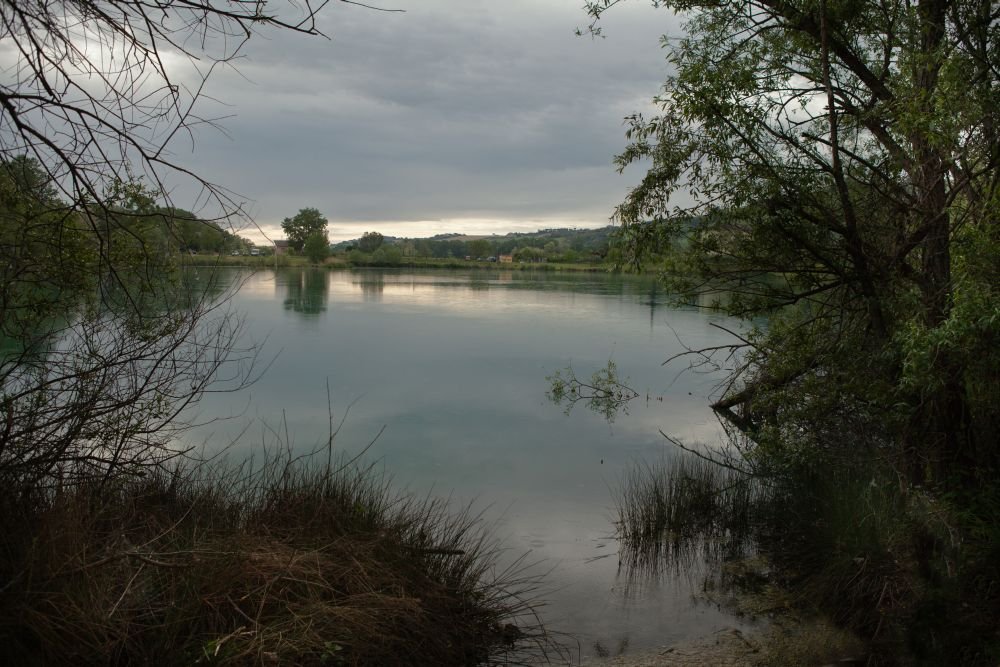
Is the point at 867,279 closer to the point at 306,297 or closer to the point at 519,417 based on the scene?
the point at 519,417

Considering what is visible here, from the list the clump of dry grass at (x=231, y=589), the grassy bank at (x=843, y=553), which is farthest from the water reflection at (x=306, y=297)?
the clump of dry grass at (x=231, y=589)

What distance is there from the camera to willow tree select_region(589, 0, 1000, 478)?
4895mm

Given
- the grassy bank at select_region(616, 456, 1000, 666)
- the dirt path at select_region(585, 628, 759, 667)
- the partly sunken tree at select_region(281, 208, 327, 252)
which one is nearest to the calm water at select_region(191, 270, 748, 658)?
the dirt path at select_region(585, 628, 759, 667)

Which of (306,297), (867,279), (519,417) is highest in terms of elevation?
(867,279)

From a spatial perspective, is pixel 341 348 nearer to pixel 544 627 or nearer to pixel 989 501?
pixel 544 627

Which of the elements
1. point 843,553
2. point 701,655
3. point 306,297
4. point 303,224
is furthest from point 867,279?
point 303,224

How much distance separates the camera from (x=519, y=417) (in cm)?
1342

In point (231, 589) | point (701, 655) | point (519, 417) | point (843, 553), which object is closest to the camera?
point (231, 589)

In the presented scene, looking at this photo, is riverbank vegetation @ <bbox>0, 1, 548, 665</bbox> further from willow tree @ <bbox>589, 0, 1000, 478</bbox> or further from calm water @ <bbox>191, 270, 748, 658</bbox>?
willow tree @ <bbox>589, 0, 1000, 478</bbox>

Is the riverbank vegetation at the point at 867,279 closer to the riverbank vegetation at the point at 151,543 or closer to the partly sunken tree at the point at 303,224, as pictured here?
the riverbank vegetation at the point at 151,543

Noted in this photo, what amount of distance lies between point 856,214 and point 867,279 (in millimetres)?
779

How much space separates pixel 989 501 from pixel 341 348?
16.8 m

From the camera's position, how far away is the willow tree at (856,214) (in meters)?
4.89

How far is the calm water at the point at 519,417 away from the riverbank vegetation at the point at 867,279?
140 cm
